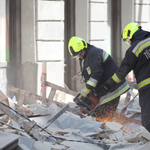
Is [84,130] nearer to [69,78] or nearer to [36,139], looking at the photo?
[36,139]

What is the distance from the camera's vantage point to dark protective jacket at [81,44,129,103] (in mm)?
4316

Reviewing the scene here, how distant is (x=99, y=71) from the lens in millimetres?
4305

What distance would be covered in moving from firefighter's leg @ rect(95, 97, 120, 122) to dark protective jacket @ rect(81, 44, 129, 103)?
11 centimetres

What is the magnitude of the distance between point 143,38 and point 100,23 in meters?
4.69

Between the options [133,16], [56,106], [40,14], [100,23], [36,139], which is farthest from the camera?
[133,16]

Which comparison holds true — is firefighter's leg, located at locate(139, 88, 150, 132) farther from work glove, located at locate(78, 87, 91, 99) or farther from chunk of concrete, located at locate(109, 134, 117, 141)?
work glove, located at locate(78, 87, 91, 99)

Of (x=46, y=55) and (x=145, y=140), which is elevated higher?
(x=46, y=55)

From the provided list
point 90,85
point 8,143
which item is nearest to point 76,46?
point 90,85

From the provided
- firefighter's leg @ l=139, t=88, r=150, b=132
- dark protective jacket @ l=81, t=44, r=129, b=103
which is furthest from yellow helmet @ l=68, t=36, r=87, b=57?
firefighter's leg @ l=139, t=88, r=150, b=132

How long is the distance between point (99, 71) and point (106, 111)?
80cm

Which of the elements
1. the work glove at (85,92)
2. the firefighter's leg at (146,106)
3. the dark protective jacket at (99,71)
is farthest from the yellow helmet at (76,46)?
the firefighter's leg at (146,106)

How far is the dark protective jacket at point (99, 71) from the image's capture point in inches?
170

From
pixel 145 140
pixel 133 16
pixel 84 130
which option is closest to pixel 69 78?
pixel 133 16

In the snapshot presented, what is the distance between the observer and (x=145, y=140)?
3.00 meters
